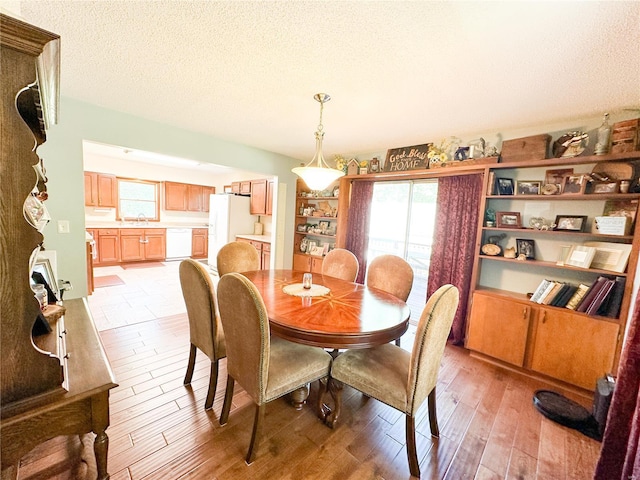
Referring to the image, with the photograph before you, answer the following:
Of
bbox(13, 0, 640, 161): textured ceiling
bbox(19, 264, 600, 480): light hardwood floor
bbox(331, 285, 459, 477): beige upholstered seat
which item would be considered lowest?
bbox(19, 264, 600, 480): light hardwood floor

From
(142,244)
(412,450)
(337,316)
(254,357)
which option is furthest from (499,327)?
(142,244)

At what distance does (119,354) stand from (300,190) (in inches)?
133

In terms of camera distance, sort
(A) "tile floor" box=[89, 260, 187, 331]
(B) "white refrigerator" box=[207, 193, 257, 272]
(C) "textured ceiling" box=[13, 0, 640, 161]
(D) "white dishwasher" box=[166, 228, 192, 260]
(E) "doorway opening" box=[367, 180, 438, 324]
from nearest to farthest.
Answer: (C) "textured ceiling" box=[13, 0, 640, 161] < (A) "tile floor" box=[89, 260, 187, 331] < (E) "doorway opening" box=[367, 180, 438, 324] < (B) "white refrigerator" box=[207, 193, 257, 272] < (D) "white dishwasher" box=[166, 228, 192, 260]

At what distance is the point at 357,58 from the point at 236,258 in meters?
2.17

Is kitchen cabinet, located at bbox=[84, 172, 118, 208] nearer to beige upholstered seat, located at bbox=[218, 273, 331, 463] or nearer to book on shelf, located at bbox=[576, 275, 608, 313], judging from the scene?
beige upholstered seat, located at bbox=[218, 273, 331, 463]

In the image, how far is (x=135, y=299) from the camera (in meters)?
3.83

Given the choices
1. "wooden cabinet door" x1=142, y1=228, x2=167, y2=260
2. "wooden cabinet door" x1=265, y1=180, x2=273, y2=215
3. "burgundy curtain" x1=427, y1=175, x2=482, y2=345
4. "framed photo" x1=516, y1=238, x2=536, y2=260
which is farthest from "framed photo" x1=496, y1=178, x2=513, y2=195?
"wooden cabinet door" x1=142, y1=228, x2=167, y2=260

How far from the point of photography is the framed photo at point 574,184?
7.17 ft

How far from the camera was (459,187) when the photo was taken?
2.96 metres

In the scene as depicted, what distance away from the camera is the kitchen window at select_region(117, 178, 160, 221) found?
6109 millimetres

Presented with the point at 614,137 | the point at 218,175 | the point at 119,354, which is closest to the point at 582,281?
the point at 614,137

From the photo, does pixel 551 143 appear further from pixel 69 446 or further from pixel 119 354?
pixel 119 354

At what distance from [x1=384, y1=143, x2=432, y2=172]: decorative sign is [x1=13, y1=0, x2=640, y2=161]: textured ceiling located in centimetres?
66

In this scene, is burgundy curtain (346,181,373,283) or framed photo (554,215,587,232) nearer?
framed photo (554,215,587,232)
